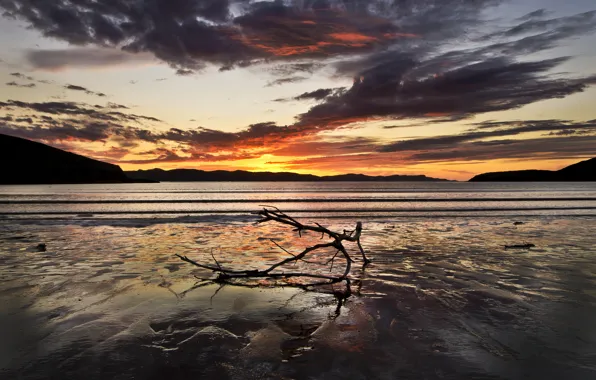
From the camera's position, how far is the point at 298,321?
7.20 meters

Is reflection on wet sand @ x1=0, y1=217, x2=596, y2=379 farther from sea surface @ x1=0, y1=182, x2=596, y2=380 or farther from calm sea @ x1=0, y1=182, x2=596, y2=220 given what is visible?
calm sea @ x1=0, y1=182, x2=596, y2=220

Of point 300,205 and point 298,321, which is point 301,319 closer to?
point 298,321

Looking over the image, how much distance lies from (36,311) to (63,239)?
13.3 m

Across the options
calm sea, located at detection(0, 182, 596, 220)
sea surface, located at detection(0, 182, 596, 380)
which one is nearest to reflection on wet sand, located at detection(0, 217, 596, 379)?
sea surface, located at detection(0, 182, 596, 380)

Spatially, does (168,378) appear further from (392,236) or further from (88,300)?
(392,236)

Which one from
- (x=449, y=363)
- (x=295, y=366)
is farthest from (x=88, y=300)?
(x=449, y=363)

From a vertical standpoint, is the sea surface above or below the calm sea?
above

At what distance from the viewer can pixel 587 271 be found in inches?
451

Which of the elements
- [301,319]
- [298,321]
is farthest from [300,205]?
[298,321]

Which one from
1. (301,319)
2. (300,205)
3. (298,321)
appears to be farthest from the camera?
(300,205)

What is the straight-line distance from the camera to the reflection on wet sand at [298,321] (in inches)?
207

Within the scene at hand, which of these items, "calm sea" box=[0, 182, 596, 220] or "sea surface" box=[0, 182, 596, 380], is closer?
"sea surface" box=[0, 182, 596, 380]

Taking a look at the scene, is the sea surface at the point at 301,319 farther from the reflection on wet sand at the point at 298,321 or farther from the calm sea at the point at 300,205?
the calm sea at the point at 300,205

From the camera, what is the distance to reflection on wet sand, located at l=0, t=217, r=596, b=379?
Result: 5.25 metres
